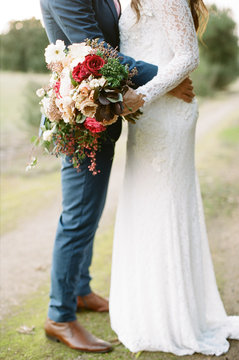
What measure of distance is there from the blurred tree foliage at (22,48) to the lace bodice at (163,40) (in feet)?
55.0

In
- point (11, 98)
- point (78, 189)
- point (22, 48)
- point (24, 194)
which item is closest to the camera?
point (78, 189)

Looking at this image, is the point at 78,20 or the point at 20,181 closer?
the point at 78,20

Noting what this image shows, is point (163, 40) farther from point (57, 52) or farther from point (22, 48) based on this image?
point (22, 48)

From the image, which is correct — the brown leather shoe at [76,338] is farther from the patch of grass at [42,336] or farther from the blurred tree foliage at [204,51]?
the blurred tree foliage at [204,51]

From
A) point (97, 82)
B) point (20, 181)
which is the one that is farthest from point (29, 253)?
point (20, 181)

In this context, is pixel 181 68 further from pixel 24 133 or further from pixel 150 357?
pixel 24 133

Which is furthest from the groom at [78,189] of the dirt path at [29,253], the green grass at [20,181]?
the green grass at [20,181]

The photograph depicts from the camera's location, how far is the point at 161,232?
249 centimetres

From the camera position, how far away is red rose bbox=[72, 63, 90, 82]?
188cm

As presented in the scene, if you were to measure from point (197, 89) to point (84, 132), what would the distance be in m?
20.6

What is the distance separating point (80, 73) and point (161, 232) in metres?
1.08

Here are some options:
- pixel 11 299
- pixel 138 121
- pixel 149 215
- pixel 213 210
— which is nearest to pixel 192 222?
pixel 149 215

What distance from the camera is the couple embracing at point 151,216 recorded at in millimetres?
2236

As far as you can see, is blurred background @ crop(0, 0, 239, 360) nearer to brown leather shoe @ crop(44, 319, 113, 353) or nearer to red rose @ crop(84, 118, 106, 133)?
brown leather shoe @ crop(44, 319, 113, 353)
